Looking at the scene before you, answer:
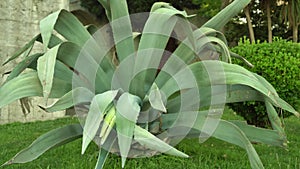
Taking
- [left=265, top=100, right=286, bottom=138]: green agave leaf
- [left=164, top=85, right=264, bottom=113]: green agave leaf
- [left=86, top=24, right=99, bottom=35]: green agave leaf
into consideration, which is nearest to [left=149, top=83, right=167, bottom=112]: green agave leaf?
[left=164, top=85, right=264, bottom=113]: green agave leaf

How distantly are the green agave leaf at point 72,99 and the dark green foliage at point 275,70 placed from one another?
3.10 metres

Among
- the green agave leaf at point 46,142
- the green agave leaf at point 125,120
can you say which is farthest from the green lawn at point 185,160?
the green agave leaf at point 125,120

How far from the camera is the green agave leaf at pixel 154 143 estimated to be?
1.56 m

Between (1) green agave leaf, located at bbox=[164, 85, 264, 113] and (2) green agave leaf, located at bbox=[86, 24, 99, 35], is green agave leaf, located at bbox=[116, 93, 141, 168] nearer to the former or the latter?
Result: (1) green agave leaf, located at bbox=[164, 85, 264, 113]

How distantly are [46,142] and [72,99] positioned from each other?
0.96 feet

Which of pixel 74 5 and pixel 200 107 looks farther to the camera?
pixel 74 5

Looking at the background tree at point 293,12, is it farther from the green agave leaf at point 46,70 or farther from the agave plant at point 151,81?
the green agave leaf at point 46,70

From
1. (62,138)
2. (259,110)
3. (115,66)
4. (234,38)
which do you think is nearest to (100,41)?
(115,66)

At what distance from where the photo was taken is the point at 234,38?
14.6 metres

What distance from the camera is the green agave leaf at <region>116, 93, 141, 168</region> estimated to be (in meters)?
1.65

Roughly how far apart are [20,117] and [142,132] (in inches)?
234

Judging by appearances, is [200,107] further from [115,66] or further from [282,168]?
[282,168]

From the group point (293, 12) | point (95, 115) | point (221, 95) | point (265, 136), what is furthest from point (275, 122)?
point (293, 12)

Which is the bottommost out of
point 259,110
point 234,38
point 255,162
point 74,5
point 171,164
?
point 234,38
